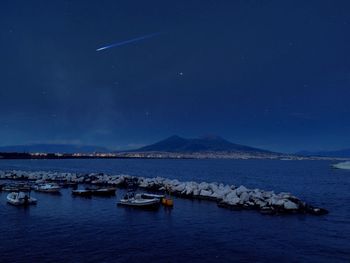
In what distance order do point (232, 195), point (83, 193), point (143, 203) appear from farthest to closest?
point (83, 193)
point (232, 195)
point (143, 203)

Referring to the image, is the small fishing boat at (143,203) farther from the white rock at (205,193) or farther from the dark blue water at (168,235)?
the white rock at (205,193)

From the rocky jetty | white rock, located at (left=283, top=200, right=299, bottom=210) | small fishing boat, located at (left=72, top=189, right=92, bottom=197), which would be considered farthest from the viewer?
small fishing boat, located at (left=72, top=189, right=92, bottom=197)

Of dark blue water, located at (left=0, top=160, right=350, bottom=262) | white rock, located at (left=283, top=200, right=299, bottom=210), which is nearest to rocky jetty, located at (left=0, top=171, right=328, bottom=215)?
white rock, located at (left=283, top=200, right=299, bottom=210)

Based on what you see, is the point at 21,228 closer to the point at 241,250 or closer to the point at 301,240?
the point at 241,250

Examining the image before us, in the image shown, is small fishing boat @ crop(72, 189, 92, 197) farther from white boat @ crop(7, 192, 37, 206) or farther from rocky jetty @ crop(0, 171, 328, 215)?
rocky jetty @ crop(0, 171, 328, 215)

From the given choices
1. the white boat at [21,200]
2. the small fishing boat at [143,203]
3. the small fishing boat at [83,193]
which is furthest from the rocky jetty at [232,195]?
the white boat at [21,200]

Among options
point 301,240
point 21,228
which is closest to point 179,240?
point 301,240

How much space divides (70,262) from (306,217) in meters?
29.9

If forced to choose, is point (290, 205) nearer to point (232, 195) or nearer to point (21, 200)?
point (232, 195)

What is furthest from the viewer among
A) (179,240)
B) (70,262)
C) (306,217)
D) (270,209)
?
(270,209)

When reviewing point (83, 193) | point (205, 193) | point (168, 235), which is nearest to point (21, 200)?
point (83, 193)

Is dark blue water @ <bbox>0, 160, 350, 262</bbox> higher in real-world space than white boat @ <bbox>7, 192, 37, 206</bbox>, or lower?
lower

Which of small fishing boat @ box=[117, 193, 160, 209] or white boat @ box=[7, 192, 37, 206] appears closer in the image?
small fishing boat @ box=[117, 193, 160, 209]

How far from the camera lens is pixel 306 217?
43375 mm
